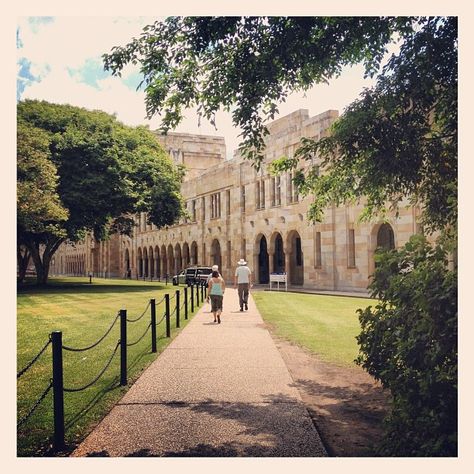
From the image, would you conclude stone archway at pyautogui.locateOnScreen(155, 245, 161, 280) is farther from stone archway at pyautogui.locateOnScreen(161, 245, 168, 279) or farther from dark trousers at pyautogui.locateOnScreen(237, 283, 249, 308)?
dark trousers at pyautogui.locateOnScreen(237, 283, 249, 308)

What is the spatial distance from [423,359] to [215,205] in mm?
37653

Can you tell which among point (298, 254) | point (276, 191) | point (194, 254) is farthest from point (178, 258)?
point (276, 191)

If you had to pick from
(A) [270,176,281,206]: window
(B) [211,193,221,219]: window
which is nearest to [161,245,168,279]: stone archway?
(B) [211,193,221,219]: window

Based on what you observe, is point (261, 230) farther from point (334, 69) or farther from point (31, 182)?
point (334, 69)

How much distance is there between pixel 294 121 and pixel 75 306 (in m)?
18.1

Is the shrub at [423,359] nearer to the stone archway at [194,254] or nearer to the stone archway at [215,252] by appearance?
the stone archway at [215,252]

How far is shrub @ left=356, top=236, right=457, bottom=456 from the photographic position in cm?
434

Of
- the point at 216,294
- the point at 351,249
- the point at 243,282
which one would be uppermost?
the point at 351,249

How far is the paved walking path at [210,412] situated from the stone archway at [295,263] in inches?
948

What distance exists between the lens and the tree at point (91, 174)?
82.1 ft

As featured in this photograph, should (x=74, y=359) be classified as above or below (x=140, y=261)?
below

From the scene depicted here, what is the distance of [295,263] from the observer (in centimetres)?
3466

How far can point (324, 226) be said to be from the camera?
2873 centimetres

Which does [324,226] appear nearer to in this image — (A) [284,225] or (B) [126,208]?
(A) [284,225]
